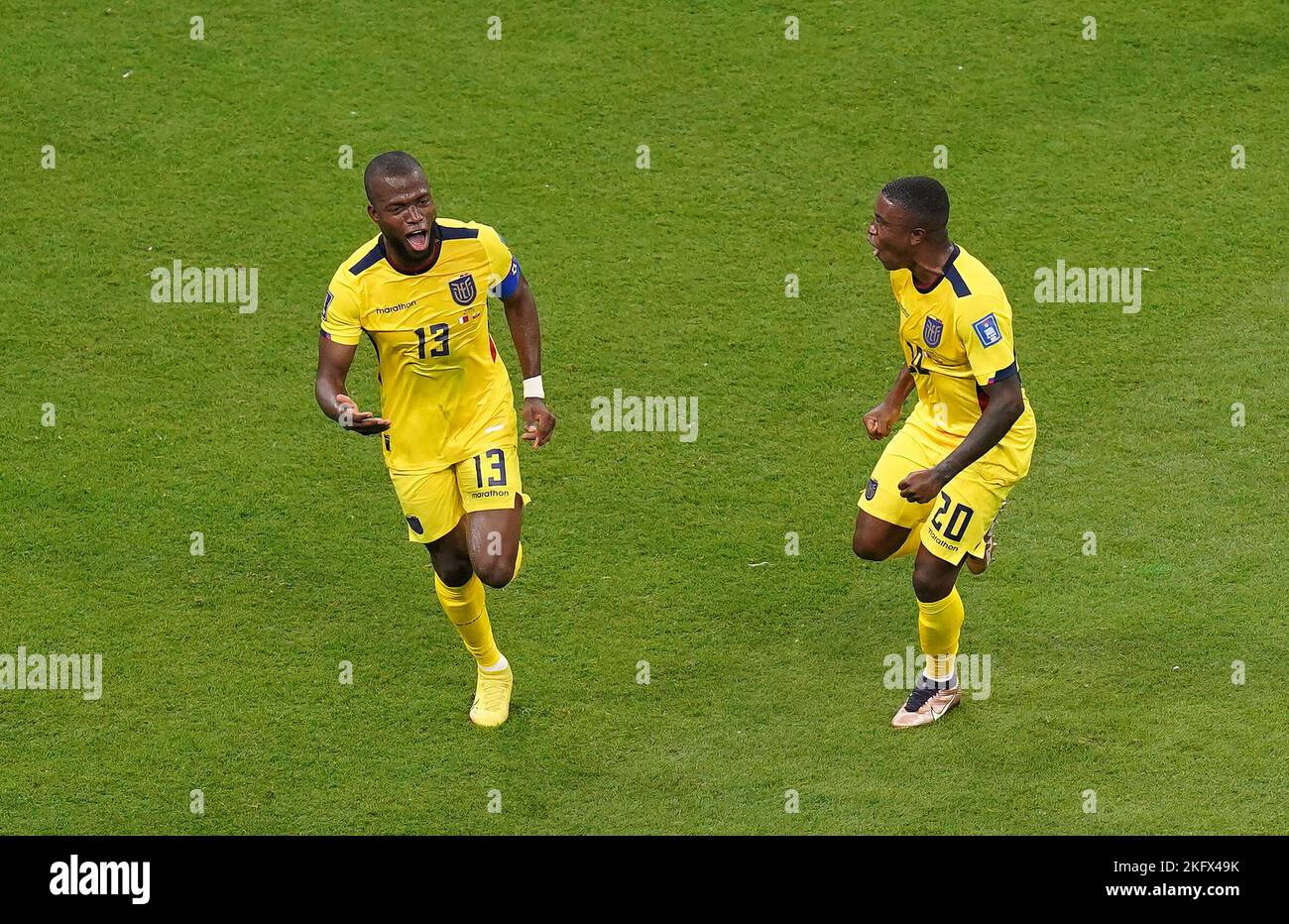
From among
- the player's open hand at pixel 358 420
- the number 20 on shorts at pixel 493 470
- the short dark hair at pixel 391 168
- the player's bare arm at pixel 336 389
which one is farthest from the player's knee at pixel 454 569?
the short dark hair at pixel 391 168

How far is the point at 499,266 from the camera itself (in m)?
8.43

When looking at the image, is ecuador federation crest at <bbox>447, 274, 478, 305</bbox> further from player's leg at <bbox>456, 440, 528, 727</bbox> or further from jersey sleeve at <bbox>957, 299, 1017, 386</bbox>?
jersey sleeve at <bbox>957, 299, 1017, 386</bbox>

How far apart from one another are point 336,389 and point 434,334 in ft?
1.80

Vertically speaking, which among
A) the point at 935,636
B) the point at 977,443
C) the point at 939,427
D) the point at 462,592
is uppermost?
the point at 939,427

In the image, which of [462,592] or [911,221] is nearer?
[911,221]

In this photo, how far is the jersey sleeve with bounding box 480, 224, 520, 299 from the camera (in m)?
8.41

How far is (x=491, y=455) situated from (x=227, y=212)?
4.97 meters

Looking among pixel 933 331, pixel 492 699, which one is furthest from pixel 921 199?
pixel 492 699

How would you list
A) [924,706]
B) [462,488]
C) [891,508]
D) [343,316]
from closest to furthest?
[343,316] → [462,488] → [891,508] → [924,706]

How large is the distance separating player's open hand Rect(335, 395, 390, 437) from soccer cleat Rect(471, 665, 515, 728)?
1712 millimetres

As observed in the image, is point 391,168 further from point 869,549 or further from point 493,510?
point 869,549

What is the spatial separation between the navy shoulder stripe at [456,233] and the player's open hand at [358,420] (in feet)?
3.30

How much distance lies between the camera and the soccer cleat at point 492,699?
29.2 ft

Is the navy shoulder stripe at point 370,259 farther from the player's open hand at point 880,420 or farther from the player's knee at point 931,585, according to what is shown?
the player's knee at point 931,585
